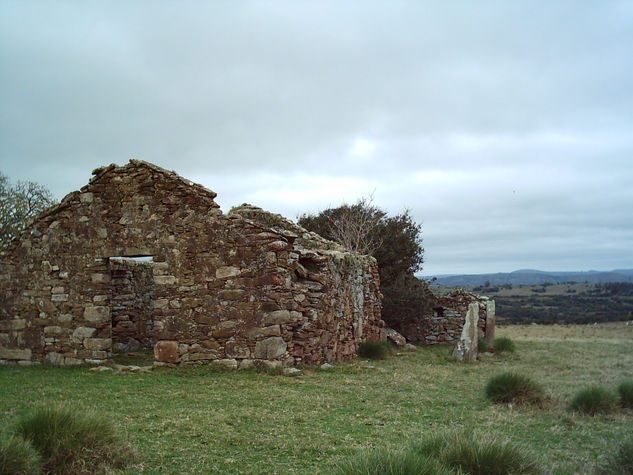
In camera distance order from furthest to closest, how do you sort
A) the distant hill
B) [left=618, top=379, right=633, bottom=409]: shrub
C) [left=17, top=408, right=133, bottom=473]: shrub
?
the distant hill
[left=618, top=379, right=633, bottom=409]: shrub
[left=17, top=408, right=133, bottom=473]: shrub

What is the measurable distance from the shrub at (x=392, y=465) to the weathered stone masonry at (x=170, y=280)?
19.1ft

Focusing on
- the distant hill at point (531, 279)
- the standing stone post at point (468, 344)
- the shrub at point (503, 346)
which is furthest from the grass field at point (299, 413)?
the distant hill at point (531, 279)

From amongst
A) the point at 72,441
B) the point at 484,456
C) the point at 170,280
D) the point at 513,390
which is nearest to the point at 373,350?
the point at 513,390

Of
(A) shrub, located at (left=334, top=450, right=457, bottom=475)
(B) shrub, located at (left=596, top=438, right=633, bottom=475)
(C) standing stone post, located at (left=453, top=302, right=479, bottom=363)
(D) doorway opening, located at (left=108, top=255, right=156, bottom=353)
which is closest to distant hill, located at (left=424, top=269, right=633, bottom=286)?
(C) standing stone post, located at (left=453, top=302, right=479, bottom=363)

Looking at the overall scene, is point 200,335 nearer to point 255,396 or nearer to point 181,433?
point 255,396

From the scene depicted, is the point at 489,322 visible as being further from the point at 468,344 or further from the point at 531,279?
the point at 531,279

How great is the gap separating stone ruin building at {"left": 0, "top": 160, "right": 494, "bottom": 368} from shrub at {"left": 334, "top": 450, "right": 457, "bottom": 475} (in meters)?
5.79

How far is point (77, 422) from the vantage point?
452 centimetres

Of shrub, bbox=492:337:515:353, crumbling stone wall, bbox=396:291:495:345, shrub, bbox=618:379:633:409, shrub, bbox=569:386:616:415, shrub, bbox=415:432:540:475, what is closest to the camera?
shrub, bbox=415:432:540:475

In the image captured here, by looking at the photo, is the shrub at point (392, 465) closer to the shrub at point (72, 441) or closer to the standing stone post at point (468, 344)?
the shrub at point (72, 441)

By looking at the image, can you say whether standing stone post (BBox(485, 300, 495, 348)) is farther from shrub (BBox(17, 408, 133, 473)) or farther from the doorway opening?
shrub (BBox(17, 408, 133, 473))

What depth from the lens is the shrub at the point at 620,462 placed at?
4.52 metres

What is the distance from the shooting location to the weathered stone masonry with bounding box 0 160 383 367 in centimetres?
972

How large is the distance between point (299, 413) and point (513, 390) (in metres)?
3.43
